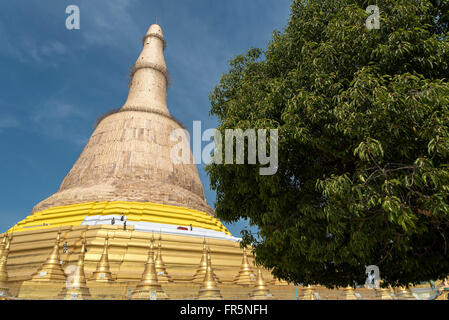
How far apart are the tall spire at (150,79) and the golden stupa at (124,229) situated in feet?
0.58

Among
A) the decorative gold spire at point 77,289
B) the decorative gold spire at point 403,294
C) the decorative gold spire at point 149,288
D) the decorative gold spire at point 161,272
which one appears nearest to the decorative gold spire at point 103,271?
the decorative gold spire at point 77,289

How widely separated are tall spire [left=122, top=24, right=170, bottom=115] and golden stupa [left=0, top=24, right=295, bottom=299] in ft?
0.58

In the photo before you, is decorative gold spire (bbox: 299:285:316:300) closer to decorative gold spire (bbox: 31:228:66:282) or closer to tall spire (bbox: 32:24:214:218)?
tall spire (bbox: 32:24:214:218)

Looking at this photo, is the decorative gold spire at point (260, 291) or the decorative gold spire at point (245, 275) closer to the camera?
the decorative gold spire at point (260, 291)

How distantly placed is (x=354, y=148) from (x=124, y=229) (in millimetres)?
10237

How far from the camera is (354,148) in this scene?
4.44 m

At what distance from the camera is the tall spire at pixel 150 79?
67.4ft

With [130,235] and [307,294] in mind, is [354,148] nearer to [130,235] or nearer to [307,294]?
[307,294]

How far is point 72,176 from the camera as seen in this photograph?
55.4 ft

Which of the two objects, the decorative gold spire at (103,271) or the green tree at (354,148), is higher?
the green tree at (354,148)

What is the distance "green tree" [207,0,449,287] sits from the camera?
11.9ft

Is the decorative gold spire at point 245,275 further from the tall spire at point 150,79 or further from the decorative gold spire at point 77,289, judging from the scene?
the tall spire at point 150,79

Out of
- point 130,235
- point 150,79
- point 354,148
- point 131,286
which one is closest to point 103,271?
point 131,286

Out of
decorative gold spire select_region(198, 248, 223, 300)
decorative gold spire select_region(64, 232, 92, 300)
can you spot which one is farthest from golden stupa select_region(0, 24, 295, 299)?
decorative gold spire select_region(198, 248, 223, 300)
